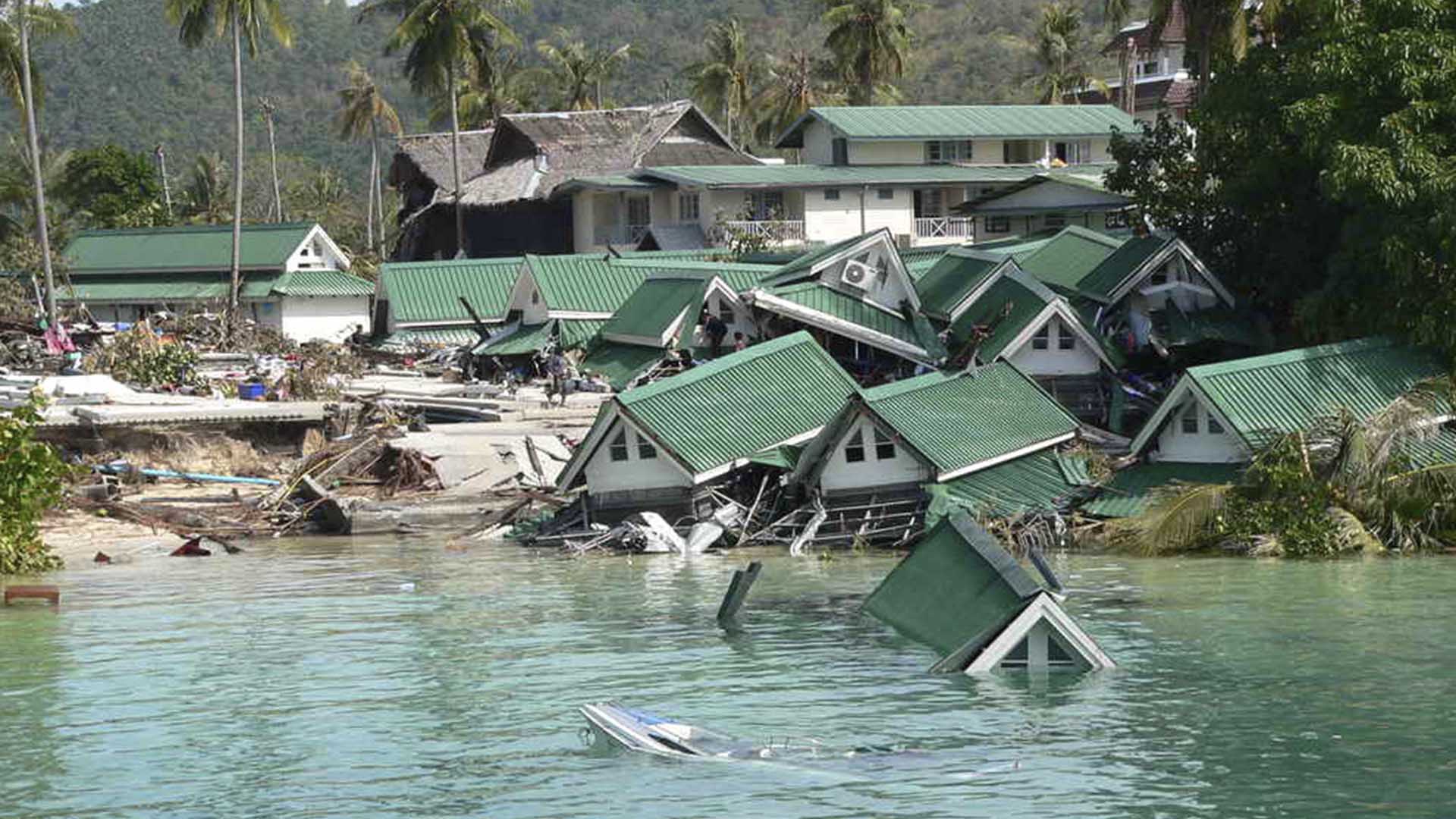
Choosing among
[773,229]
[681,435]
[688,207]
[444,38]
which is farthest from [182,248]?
[681,435]

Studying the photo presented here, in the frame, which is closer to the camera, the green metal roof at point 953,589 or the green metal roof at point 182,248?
the green metal roof at point 953,589

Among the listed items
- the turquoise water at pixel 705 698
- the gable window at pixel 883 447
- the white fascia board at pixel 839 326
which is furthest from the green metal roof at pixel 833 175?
the turquoise water at pixel 705 698

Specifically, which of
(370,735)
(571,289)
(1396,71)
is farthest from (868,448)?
(571,289)

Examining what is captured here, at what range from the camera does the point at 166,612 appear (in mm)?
31875

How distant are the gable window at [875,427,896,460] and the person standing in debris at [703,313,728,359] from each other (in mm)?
14274

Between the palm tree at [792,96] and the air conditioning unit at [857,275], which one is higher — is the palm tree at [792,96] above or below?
above

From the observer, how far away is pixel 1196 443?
1481 inches

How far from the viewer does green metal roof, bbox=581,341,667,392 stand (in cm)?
5269

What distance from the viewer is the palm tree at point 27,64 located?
6769cm

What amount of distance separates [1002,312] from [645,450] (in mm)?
11385

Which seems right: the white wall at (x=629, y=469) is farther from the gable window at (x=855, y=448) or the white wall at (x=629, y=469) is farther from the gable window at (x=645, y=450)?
the gable window at (x=855, y=448)

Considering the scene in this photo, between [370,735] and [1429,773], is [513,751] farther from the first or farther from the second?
[1429,773]

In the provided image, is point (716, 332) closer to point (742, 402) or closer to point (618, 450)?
point (742, 402)

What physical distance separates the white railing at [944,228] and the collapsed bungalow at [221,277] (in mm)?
21464
